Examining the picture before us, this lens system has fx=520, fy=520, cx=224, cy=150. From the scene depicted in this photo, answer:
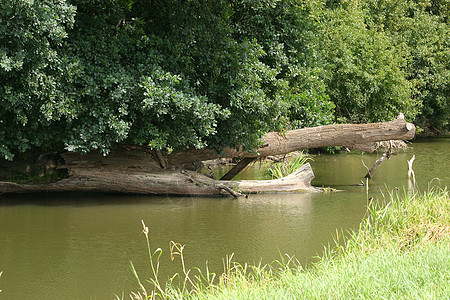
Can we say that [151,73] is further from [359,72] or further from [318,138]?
[359,72]

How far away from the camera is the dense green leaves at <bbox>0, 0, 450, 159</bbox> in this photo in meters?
9.82

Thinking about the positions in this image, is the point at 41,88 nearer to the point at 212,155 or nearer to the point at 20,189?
the point at 20,189

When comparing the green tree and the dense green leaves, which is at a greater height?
the green tree

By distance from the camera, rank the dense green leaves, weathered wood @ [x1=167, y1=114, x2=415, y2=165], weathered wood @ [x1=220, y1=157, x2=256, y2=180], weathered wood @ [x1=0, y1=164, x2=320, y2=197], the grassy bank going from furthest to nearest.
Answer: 1. weathered wood @ [x1=220, y1=157, x2=256, y2=180]
2. weathered wood @ [x1=167, y1=114, x2=415, y2=165]
3. weathered wood @ [x1=0, y1=164, x2=320, y2=197]
4. the dense green leaves
5. the grassy bank

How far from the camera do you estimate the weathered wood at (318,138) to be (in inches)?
502

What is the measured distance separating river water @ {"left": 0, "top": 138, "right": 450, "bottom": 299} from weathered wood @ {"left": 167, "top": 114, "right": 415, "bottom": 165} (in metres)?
1.13

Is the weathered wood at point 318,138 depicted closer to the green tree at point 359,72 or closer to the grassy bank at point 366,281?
the grassy bank at point 366,281

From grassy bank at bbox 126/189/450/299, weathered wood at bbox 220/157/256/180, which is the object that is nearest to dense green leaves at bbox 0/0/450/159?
weathered wood at bbox 220/157/256/180

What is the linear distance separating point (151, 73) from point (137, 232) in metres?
3.46

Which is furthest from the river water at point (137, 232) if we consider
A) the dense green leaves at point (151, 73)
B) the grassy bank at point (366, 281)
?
the dense green leaves at point (151, 73)

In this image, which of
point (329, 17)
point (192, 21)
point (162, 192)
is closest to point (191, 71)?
point (192, 21)

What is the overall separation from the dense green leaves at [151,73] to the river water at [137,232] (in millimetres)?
1357

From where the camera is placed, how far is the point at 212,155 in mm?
12711

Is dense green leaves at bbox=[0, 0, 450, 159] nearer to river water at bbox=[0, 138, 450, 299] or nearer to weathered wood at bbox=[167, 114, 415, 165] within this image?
weathered wood at bbox=[167, 114, 415, 165]
